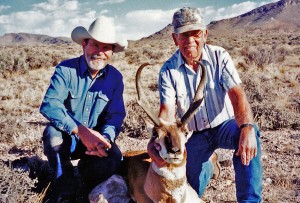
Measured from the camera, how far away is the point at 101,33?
534 centimetres

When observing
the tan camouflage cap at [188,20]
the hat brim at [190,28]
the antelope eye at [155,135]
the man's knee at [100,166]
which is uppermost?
the tan camouflage cap at [188,20]

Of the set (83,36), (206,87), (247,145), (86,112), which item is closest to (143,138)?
(86,112)

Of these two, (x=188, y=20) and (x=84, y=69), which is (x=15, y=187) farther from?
(x=188, y=20)

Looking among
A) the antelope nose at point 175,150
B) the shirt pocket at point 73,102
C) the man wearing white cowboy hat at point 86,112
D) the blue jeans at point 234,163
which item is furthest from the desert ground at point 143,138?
the antelope nose at point 175,150

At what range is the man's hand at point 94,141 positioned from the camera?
198 inches

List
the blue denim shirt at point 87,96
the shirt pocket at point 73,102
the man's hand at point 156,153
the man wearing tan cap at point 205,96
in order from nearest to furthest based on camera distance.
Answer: the man's hand at point 156,153, the man wearing tan cap at point 205,96, the blue denim shirt at point 87,96, the shirt pocket at point 73,102

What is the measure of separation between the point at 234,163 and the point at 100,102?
2.26 meters

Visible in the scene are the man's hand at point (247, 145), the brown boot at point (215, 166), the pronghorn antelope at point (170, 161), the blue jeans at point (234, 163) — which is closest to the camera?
the pronghorn antelope at point (170, 161)

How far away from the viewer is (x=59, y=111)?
5242 millimetres

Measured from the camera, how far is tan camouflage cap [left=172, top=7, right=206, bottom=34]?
16.4ft

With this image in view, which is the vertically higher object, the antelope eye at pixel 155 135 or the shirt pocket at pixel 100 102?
the shirt pocket at pixel 100 102

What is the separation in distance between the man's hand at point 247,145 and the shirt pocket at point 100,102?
2.30 metres

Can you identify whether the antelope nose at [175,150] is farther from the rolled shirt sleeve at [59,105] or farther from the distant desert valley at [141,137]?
the rolled shirt sleeve at [59,105]

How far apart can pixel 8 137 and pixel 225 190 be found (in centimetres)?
507
